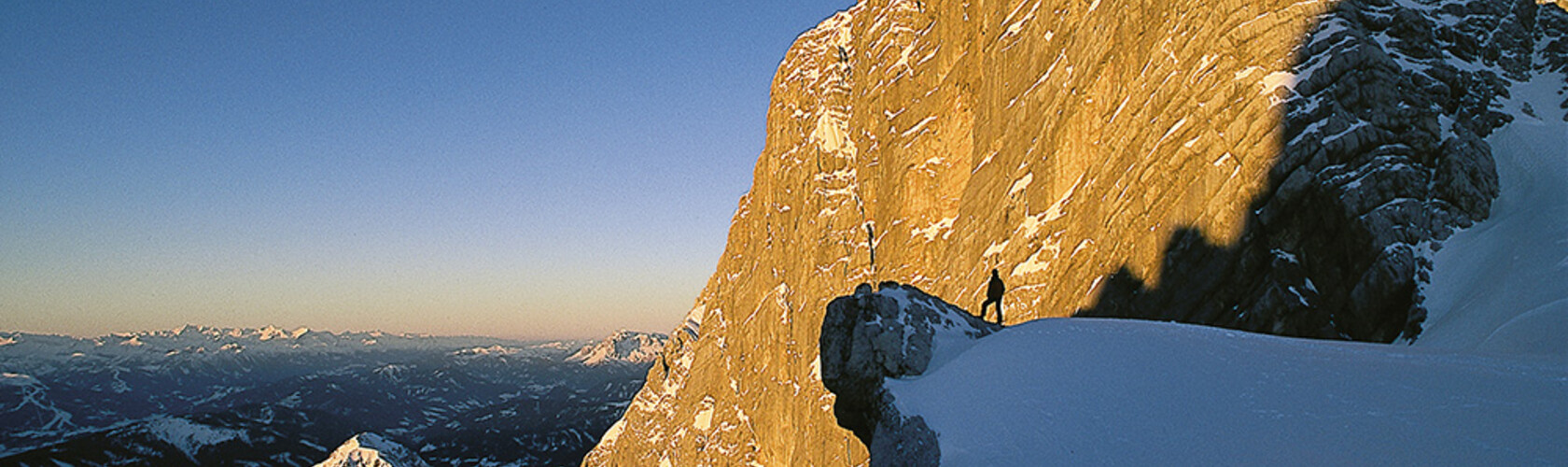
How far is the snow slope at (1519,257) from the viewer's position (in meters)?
12.6

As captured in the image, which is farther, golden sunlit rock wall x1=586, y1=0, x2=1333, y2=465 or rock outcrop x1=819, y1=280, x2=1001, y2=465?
golden sunlit rock wall x1=586, y1=0, x2=1333, y2=465

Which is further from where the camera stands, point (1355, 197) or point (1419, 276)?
point (1355, 197)

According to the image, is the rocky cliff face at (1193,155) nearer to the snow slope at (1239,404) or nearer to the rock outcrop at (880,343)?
the snow slope at (1239,404)

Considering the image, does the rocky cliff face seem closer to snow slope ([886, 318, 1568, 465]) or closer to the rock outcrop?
snow slope ([886, 318, 1568, 465])

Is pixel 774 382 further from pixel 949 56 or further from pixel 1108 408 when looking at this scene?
pixel 1108 408

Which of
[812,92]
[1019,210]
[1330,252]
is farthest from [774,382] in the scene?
[1330,252]

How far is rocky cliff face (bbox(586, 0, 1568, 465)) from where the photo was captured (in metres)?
20.3

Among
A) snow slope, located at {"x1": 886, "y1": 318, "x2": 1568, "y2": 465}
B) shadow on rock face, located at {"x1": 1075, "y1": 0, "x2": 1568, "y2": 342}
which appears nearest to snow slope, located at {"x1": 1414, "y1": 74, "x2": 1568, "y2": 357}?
shadow on rock face, located at {"x1": 1075, "y1": 0, "x2": 1568, "y2": 342}

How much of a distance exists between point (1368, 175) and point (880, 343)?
1455cm

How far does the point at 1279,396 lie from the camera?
9219mm

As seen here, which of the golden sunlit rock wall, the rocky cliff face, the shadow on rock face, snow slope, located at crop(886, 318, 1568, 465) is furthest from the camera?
the golden sunlit rock wall

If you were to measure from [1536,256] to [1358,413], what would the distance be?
11.0 m

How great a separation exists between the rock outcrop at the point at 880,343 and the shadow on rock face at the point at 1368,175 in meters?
9.80

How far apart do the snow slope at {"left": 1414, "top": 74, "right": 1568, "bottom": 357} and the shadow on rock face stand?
0.43 metres
